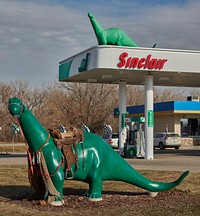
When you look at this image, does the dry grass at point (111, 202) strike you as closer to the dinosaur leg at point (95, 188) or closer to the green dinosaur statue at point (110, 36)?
the dinosaur leg at point (95, 188)

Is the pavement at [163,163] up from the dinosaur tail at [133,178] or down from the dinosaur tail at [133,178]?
down

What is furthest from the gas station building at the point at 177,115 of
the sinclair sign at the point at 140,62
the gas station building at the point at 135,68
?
the sinclair sign at the point at 140,62

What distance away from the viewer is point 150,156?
23656 millimetres

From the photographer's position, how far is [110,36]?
73.4 ft

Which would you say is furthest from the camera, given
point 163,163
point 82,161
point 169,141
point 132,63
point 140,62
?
point 169,141

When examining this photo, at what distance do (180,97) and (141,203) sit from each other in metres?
68.7

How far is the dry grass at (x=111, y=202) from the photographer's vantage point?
873 cm

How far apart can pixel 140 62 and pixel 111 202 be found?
12.8 m

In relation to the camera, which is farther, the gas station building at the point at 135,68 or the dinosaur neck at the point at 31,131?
the gas station building at the point at 135,68

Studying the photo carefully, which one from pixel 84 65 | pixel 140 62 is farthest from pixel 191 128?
pixel 84 65

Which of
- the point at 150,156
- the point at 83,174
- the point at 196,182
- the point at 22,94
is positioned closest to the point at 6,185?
the point at 83,174

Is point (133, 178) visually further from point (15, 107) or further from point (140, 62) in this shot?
point (140, 62)

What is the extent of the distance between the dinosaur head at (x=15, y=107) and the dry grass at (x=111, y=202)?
170 cm

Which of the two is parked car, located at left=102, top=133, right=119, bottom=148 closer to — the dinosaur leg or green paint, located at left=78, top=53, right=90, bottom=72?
green paint, located at left=78, top=53, right=90, bottom=72
